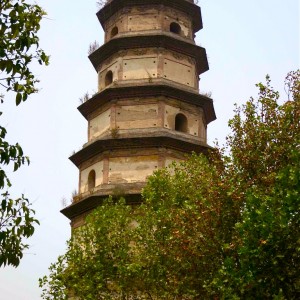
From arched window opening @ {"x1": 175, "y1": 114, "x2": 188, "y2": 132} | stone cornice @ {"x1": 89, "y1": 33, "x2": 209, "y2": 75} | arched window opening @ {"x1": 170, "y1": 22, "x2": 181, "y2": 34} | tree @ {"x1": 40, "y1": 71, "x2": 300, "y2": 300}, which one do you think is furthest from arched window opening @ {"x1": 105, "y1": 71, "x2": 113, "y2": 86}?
tree @ {"x1": 40, "y1": 71, "x2": 300, "y2": 300}

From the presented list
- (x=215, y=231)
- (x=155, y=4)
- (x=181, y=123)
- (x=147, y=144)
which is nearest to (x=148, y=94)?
(x=181, y=123)

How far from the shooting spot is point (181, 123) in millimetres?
20844

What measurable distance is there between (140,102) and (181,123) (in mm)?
1505

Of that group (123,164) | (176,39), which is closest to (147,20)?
(176,39)

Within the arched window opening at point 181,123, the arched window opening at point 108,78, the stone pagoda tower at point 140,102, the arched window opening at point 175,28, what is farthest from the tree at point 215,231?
the arched window opening at point 175,28

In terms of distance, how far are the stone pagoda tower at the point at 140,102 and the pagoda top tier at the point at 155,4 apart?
0.03m

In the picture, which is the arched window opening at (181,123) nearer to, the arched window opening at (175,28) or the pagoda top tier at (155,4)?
the arched window opening at (175,28)

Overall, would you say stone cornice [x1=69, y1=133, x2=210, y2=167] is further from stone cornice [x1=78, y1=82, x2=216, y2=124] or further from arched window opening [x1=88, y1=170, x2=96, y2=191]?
stone cornice [x1=78, y1=82, x2=216, y2=124]

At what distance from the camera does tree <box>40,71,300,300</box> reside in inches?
427

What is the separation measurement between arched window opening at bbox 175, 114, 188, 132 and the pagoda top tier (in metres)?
4.22

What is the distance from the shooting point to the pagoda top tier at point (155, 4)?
2230cm

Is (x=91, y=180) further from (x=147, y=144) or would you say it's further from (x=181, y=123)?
(x=181, y=123)

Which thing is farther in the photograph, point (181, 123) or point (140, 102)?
point (181, 123)

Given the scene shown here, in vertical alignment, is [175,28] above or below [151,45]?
above
